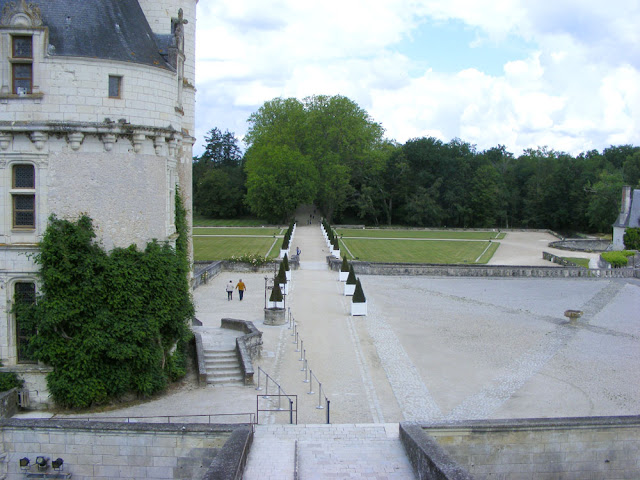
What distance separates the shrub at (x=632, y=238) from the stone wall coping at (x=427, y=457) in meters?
58.0

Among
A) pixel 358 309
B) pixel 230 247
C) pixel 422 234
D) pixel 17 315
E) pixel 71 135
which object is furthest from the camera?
pixel 422 234

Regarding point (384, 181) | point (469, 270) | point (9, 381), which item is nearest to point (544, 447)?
point (9, 381)

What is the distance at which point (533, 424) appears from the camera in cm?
1168

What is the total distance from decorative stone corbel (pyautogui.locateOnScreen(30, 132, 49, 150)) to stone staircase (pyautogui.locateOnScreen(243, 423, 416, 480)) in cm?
790

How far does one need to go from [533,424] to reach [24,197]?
11952 millimetres

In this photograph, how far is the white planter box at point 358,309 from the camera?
28266 mm

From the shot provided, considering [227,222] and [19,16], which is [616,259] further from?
[227,222]

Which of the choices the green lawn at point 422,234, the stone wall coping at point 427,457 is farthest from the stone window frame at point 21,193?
the green lawn at point 422,234

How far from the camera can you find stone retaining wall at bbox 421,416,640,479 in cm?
1159

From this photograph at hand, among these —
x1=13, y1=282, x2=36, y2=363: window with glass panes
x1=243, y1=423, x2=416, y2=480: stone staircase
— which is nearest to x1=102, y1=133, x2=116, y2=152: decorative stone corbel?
x1=13, y1=282, x2=36, y2=363: window with glass panes

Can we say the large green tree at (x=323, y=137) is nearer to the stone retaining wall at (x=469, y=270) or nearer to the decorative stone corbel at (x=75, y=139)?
the stone retaining wall at (x=469, y=270)

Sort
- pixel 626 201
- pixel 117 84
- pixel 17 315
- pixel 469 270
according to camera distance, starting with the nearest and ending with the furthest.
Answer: pixel 17 315
pixel 117 84
pixel 469 270
pixel 626 201

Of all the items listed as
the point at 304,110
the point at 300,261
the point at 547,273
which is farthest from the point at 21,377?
the point at 304,110

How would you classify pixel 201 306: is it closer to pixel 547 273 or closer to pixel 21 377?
pixel 21 377
